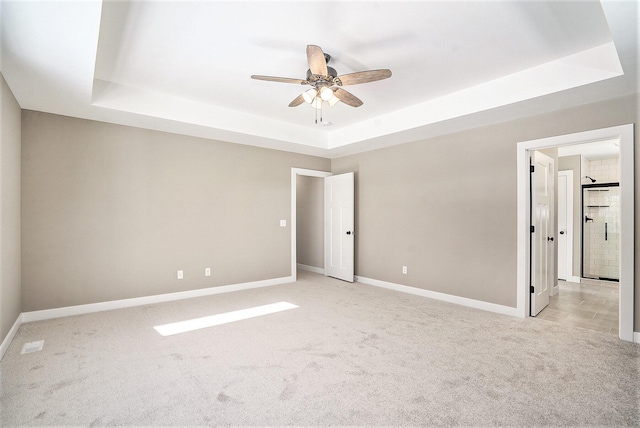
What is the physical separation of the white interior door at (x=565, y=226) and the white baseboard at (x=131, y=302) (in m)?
5.57

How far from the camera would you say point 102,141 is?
399 centimetres

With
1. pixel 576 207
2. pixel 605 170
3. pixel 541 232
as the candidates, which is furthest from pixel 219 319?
pixel 605 170

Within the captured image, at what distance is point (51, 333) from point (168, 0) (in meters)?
3.32

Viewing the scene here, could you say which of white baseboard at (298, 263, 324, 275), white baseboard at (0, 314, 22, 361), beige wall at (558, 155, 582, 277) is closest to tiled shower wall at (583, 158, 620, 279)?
beige wall at (558, 155, 582, 277)

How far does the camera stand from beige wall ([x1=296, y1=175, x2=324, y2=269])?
260 inches

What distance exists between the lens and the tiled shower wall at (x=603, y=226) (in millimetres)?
6168

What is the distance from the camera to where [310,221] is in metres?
6.89

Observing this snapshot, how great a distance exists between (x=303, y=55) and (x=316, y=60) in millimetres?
520

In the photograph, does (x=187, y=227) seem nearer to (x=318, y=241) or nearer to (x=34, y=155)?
(x=34, y=155)

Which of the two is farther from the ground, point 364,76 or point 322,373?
point 364,76

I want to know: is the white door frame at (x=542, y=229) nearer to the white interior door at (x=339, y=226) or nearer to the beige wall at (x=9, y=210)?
the white interior door at (x=339, y=226)

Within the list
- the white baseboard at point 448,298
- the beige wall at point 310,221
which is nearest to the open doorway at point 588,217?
the white baseboard at point 448,298

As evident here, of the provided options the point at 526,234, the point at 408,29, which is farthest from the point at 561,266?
the point at 408,29

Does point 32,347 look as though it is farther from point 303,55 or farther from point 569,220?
point 569,220
